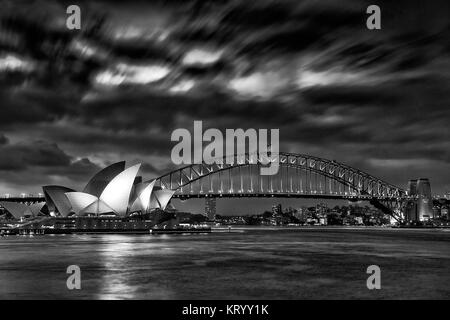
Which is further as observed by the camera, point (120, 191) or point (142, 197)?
point (142, 197)

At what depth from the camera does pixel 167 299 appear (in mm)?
14891

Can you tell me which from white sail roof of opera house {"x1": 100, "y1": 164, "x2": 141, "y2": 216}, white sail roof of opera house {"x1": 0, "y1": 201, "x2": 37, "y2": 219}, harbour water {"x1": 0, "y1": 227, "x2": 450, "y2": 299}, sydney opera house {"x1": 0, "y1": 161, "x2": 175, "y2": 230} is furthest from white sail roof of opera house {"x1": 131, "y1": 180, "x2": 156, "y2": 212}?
harbour water {"x1": 0, "y1": 227, "x2": 450, "y2": 299}

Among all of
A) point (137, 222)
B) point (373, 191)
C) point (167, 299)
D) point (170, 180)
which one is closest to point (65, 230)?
point (137, 222)

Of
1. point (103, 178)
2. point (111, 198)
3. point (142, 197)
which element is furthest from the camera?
point (142, 197)

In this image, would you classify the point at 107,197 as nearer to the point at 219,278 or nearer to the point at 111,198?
the point at 111,198

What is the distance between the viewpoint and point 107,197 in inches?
3211

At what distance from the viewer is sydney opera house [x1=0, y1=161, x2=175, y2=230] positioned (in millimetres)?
79250

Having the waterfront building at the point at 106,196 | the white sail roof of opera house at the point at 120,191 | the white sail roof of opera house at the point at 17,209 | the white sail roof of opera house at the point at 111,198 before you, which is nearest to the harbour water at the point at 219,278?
the white sail roof of opera house at the point at 120,191

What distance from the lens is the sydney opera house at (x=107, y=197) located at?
79.2m

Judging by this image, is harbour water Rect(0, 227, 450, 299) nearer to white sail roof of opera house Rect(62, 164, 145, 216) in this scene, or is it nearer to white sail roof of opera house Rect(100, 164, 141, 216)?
white sail roof of opera house Rect(100, 164, 141, 216)

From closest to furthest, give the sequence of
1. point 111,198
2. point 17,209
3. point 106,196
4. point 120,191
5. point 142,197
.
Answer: point 120,191
point 111,198
point 106,196
point 142,197
point 17,209

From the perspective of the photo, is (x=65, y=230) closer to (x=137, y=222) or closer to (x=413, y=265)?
(x=137, y=222)

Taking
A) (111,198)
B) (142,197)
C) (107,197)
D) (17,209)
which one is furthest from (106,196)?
(17,209)
